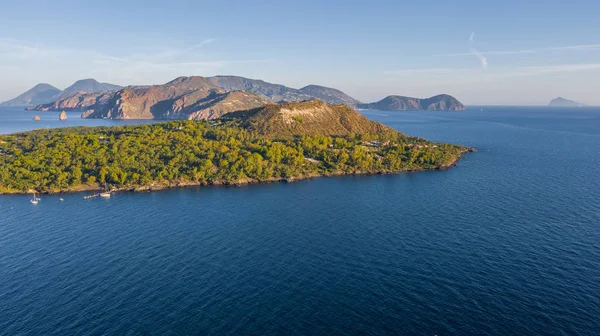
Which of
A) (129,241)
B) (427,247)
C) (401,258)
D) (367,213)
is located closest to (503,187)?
(367,213)

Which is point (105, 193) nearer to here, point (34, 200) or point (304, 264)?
point (34, 200)

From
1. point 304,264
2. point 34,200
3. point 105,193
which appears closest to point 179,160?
point 105,193

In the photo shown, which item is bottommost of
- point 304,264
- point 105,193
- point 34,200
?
point 304,264

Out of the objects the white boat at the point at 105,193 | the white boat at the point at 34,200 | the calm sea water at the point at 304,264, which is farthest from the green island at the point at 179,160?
the calm sea water at the point at 304,264

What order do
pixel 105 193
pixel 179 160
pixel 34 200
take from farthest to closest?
pixel 179 160
pixel 105 193
pixel 34 200

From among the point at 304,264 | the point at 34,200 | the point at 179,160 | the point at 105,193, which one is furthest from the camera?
the point at 179,160

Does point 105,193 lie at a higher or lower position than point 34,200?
higher

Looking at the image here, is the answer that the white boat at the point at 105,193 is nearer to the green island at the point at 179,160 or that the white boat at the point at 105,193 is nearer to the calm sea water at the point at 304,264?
the green island at the point at 179,160

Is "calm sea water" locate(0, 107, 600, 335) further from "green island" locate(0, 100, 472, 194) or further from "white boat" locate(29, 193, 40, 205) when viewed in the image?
"green island" locate(0, 100, 472, 194)
